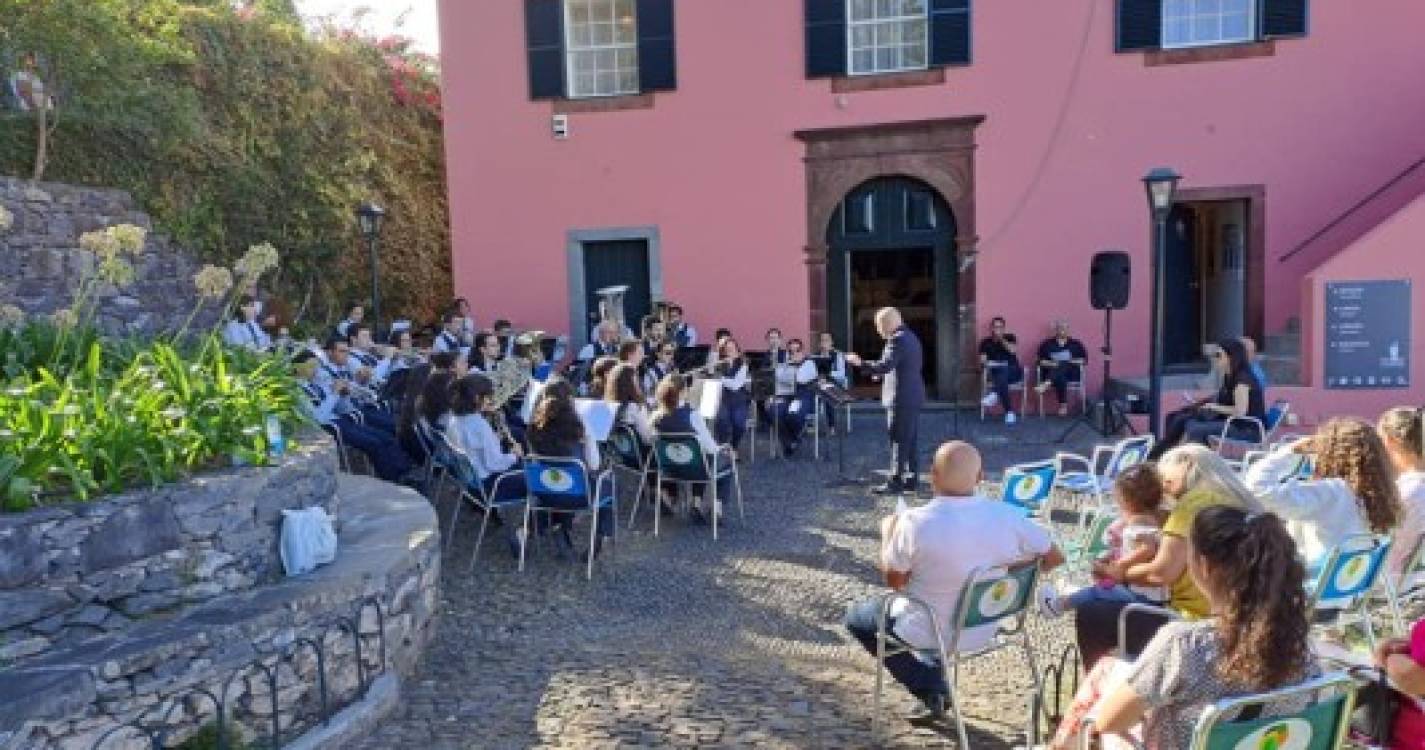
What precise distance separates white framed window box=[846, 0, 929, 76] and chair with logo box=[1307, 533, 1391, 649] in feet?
31.1

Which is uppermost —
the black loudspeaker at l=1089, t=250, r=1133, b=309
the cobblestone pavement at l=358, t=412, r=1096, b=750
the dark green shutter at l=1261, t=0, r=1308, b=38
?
the dark green shutter at l=1261, t=0, r=1308, b=38

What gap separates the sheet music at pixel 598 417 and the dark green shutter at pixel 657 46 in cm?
688

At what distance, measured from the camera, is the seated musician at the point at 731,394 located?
27.2ft

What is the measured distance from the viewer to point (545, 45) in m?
13.0

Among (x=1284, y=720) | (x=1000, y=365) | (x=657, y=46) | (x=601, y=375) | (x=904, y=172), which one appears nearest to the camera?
(x=1284, y=720)

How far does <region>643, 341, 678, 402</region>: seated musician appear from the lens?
9731 millimetres

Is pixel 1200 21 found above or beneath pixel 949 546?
above

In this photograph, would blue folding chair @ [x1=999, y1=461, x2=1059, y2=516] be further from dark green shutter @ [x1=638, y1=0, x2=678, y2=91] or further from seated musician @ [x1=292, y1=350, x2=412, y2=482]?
dark green shutter @ [x1=638, y1=0, x2=678, y2=91]

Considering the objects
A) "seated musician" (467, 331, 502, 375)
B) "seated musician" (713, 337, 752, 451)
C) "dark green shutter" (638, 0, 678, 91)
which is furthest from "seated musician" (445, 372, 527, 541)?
"dark green shutter" (638, 0, 678, 91)

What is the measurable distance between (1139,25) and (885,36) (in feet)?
9.06

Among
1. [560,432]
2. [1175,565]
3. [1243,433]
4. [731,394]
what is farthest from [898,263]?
[1175,565]

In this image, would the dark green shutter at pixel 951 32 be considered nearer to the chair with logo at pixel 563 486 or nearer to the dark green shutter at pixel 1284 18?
the dark green shutter at pixel 1284 18

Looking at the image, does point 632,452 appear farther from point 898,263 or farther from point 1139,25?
point 1139,25

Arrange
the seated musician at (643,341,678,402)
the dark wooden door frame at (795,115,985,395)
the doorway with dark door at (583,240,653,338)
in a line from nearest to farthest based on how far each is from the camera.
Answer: the seated musician at (643,341,678,402)
the dark wooden door frame at (795,115,985,395)
the doorway with dark door at (583,240,653,338)
